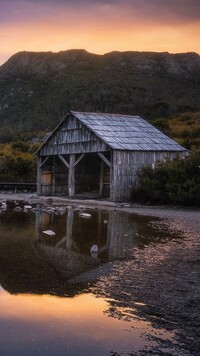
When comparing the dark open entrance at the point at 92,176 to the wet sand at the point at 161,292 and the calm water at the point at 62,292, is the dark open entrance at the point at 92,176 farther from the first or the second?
the wet sand at the point at 161,292

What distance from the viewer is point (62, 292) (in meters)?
8.62

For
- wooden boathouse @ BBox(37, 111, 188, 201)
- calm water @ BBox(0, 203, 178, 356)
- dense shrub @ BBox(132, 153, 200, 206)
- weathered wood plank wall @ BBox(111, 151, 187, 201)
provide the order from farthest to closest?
wooden boathouse @ BBox(37, 111, 188, 201)
weathered wood plank wall @ BBox(111, 151, 187, 201)
dense shrub @ BBox(132, 153, 200, 206)
calm water @ BBox(0, 203, 178, 356)

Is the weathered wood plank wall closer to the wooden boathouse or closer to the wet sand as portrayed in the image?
the wooden boathouse

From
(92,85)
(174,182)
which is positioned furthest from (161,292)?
(92,85)

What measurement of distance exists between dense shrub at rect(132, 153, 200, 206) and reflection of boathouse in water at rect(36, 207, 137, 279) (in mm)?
5681

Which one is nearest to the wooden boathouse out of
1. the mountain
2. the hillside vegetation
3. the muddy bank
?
the hillside vegetation

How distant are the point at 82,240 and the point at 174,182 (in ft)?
46.7

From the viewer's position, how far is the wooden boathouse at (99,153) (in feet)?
103

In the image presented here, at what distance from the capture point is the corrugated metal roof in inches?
1257

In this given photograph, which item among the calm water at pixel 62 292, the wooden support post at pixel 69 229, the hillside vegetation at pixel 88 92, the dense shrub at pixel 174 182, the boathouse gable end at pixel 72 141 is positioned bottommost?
the wooden support post at pixel 69 229

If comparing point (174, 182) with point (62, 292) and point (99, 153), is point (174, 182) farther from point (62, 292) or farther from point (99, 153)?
point (62, 292)

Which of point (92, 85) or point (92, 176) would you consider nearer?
point (92, 176)

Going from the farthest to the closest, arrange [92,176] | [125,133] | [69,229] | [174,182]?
[92,176]
[125,133]
[174,182]
[69,229]

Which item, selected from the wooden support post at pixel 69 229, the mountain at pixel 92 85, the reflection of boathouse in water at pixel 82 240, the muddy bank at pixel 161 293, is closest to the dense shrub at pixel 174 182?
the reflection of boathouse in water at pixel 82 240
